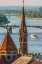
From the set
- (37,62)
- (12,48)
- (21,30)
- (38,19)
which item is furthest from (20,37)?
(38,19)

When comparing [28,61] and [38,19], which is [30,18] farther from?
[28,61]

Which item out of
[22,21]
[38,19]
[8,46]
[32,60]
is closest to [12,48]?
[8,46]

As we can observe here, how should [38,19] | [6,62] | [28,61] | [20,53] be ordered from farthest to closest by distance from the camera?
[38,19]
[20,53]
[6,62]
[28,61]

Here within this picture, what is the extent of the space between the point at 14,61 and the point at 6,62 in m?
0.69

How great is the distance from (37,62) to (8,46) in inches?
90.7

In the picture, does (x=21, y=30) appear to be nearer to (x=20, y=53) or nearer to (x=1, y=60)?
(x=20, y=53)

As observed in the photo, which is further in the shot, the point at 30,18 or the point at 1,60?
the point at 30,18

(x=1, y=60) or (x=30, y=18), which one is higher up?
(x=1, y=60)

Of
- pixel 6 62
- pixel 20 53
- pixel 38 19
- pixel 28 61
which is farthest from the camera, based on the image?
pixel 38 19

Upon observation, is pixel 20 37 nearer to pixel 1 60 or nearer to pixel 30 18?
pixel 1 60

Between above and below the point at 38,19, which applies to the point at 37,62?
above

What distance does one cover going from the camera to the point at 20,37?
85.0 feet

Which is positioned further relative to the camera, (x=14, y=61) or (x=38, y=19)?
(x=38, y=19)

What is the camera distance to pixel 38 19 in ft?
297
